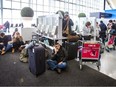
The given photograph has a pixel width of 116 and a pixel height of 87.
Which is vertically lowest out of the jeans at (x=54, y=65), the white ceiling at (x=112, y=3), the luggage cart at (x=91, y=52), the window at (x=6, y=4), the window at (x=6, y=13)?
the jeans at (x=54, y=65)

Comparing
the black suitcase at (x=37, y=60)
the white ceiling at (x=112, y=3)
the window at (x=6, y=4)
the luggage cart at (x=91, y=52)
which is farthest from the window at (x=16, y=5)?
the white ceiling at (x=112, y=3)

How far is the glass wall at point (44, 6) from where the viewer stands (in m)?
10.8

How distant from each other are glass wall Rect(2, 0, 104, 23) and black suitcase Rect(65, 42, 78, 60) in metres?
5.03

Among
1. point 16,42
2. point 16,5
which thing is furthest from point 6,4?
point 16,42

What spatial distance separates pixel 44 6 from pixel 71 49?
8.31 meters

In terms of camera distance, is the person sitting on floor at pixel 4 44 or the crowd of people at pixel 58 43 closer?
the crowd of people at pixel 58 43

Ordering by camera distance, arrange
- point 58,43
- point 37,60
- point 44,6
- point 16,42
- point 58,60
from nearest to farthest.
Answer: point 37,60
point 58,60
point 58,43
point 16,42
point 44,6

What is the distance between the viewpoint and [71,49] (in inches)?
218

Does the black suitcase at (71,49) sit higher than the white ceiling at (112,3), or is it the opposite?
the white ceiling at (112,3)

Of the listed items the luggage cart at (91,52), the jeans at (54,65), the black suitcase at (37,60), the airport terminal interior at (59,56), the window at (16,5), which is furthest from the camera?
the window at (16,5)

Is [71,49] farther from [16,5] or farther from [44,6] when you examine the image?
[44,6]

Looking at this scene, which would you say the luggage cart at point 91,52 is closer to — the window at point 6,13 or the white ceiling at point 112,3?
the window at point 6,13

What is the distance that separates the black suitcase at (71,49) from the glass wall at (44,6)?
5028 millimetres

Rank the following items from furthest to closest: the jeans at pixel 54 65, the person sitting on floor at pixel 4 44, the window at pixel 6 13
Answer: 1. the window at pixel 6 13
2. the person sitting on floor at pixel 4 44
3. the jeans at pixel 54 65
